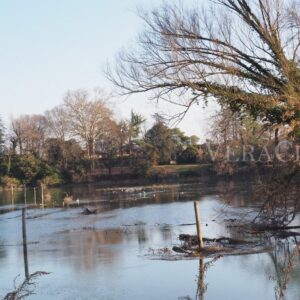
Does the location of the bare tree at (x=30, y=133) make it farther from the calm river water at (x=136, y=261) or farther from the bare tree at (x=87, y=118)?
the calm river water at (x=136, y=261)

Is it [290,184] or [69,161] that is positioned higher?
[69,161]

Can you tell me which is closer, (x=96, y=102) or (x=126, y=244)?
Result: (x=126, y=244)

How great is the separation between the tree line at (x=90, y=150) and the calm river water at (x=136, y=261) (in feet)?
102

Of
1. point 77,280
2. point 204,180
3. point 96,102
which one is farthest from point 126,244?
point 96,102

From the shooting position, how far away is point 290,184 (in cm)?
1570

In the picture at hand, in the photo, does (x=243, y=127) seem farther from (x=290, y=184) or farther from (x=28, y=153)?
(x=28, y=153)

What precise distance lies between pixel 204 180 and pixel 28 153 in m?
21.9

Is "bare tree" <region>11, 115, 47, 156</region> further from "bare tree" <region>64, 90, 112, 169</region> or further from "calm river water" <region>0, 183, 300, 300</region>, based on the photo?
"calm river water" <region>0, 183, 300, 300</region>

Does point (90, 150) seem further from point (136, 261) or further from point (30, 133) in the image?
point (136, 261)

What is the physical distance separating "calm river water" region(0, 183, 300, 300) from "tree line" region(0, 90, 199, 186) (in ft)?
102

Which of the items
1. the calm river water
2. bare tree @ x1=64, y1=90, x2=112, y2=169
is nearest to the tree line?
bare tree @ x1=64, y1=90, x2=112, y2=169

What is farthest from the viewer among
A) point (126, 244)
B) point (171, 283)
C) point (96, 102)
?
point (96, 102)

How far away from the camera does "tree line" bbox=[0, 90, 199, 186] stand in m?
61.9

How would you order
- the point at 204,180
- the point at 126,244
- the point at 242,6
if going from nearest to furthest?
the point at 242,6
the point at 126,244
the point at 204,180
